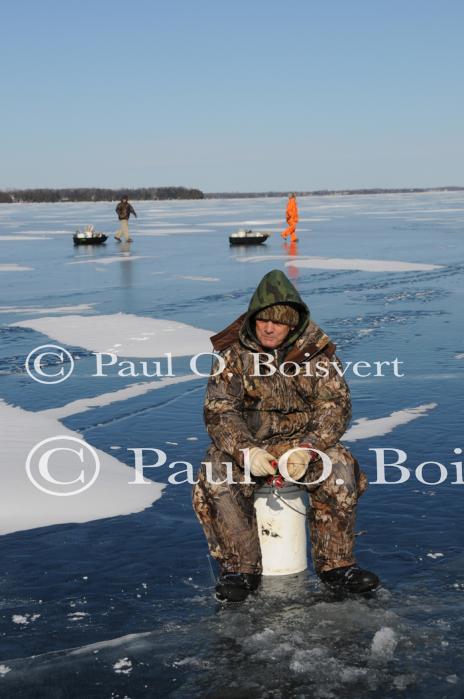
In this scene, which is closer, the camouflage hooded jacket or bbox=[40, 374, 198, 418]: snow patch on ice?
the camouflage hooded jacket

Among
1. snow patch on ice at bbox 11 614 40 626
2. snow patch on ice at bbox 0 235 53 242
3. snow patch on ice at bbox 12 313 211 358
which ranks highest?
snow patch on ice at bbox 0 235 53 242

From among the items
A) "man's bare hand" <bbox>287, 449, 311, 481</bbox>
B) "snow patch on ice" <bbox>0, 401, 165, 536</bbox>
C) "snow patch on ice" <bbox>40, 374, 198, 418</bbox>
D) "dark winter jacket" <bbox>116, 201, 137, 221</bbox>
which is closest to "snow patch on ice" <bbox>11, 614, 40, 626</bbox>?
"snow patch on ice" <bbox>0, 401, 165, 536</bbox>

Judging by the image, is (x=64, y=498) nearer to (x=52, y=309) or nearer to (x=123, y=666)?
(x=123, y=666)

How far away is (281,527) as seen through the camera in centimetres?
383

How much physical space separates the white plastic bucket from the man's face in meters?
0.61

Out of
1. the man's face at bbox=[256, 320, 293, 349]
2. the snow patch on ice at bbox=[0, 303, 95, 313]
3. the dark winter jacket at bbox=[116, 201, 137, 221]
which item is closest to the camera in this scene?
the man's face at bbox=[256, 320, 293, 349]

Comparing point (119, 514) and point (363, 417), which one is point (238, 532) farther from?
point (363, 417)

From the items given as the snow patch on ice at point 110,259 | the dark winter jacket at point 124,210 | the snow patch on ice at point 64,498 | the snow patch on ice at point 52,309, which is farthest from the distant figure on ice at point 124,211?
the snow patch on ice at point 64,498

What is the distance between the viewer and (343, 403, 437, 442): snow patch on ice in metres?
6.11

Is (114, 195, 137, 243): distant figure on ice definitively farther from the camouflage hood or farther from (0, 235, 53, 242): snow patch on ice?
the camouflage hood

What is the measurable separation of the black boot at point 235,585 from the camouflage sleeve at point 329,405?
63cm

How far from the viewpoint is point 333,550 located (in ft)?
12.4

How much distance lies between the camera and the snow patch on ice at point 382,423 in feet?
20.0

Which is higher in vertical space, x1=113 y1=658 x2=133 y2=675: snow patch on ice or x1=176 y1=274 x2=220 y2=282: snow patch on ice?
x1=176 y1=274 x2=220 y2=282: snow patch on ice
